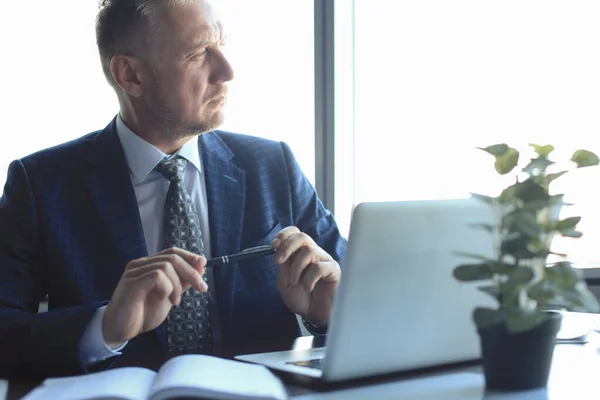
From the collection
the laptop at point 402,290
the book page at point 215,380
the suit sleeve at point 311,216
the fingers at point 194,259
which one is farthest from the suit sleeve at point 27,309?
the suit sleeve at point 311,216

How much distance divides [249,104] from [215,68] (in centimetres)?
72

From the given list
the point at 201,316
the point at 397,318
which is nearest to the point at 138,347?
the point at 201,316

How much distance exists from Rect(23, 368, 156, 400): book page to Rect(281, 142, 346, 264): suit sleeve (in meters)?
0.87

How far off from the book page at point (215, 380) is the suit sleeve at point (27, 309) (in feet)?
1.14

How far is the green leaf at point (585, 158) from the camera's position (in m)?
1.01

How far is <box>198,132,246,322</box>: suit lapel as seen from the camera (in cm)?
178

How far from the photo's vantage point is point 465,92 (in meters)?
2.71

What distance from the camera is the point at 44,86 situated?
2418 millimetres

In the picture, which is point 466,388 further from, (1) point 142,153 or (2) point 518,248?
(1) point 142,153

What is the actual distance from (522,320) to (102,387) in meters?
0.53

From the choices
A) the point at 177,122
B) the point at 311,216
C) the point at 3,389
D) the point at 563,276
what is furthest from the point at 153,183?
the point at 563,276

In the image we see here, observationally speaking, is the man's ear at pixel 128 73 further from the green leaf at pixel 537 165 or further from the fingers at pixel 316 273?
the green leaf at pixel 537 165

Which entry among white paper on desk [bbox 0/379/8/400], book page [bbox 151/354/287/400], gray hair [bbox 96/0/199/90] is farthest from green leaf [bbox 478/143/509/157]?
gray hair [bbox 96/0/199/90]

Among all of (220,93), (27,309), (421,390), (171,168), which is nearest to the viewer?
(421,390)
